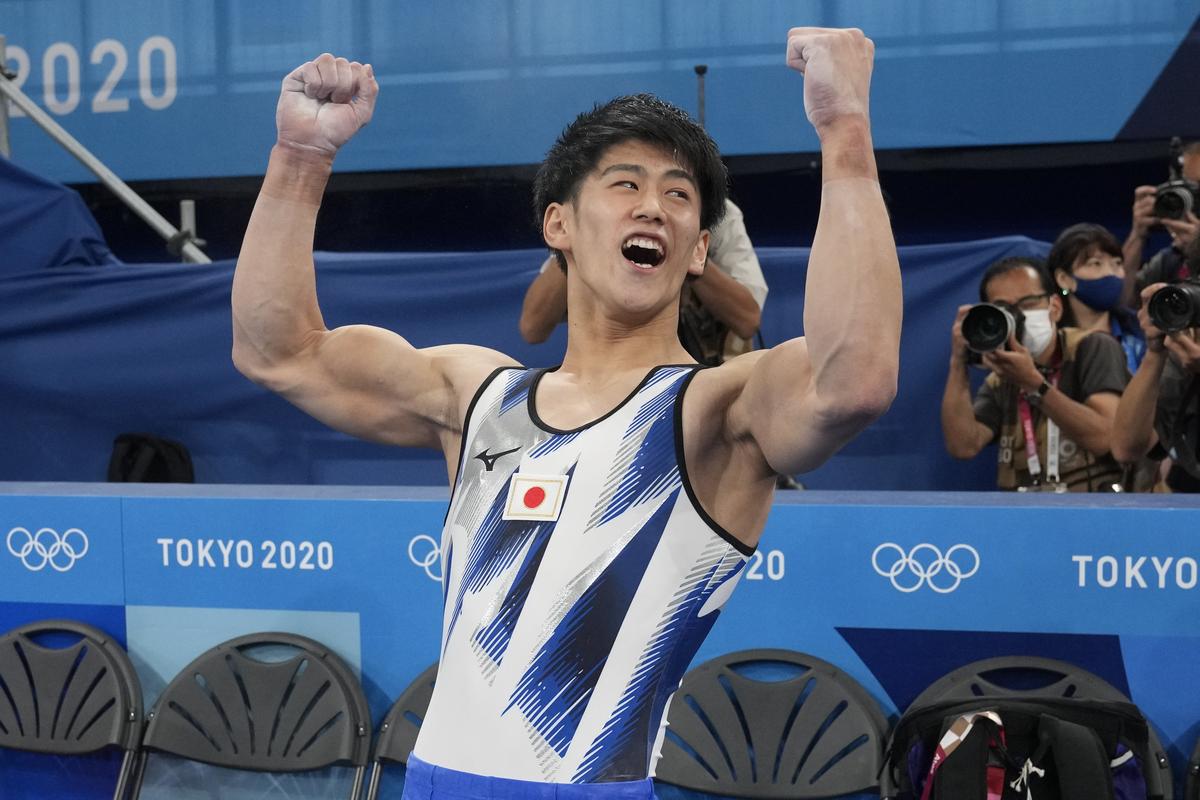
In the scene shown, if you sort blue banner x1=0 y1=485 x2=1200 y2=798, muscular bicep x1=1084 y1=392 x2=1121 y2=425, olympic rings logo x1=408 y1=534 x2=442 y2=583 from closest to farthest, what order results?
1. blue banner x1=0 y1=485 x2=1200 y2=798
2. olympic rings logo x1=408 y1=534 x2=442 y2=583
3. muscular bicep x1=1084 y1=392 x2=1121 y2=425

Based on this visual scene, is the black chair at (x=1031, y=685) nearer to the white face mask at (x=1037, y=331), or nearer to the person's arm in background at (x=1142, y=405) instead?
the person's arm in background at (x=1142, y=405)

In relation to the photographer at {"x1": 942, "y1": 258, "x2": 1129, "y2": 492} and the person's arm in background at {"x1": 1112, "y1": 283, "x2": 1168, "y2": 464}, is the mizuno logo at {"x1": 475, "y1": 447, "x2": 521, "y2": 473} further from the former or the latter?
the photographer at {"x1": 942, "y1": 258, "x2": 1129, "y2": 492}

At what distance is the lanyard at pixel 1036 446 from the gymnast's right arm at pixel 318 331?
2.12 m

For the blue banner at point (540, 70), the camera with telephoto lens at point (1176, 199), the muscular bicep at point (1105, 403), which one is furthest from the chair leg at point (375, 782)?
the blue banner at point (540, 70)

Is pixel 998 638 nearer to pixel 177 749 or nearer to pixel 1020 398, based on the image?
pixel 1020 398

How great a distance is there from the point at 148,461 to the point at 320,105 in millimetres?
3128

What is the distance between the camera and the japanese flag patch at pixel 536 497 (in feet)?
5.73

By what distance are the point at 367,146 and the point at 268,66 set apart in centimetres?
51

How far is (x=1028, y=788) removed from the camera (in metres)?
2.74

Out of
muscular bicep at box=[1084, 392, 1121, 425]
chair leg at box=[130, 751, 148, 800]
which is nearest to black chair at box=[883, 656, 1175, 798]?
muscular bicep at box=[1084, 392, 1121, 425]

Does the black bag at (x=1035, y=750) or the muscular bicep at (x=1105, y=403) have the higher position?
the muscular bicep at (x=1105, y=403)

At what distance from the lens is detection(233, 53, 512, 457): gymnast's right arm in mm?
1900

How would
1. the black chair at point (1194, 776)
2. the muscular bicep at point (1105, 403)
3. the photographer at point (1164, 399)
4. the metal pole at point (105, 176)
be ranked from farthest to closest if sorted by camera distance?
1. the metal pole at point (105, 176)
2. the muscular bicep at point (1105, 403)
3. the photographer at point (1164, 399)
4. the black chair at point (1194, 776)

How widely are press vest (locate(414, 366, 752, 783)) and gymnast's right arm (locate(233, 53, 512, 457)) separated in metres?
0.27
